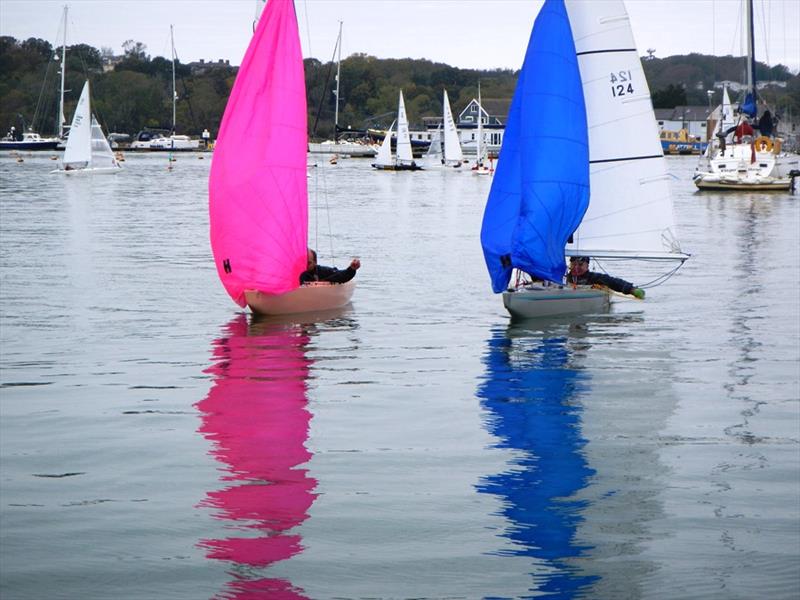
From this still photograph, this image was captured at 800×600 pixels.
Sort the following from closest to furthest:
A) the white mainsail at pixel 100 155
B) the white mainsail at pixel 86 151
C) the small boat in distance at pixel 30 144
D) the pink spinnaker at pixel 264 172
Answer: the pink spinnaker at pixel 264 172
the white mainsail at pixel 86 151
the white mainsail at pixel 100 155
the small boat in distance at pixel 30 144

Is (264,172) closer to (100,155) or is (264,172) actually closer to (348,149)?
(100,155)

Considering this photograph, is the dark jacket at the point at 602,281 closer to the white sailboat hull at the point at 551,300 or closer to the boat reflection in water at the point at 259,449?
the white sailboat hull at the point at 551,300

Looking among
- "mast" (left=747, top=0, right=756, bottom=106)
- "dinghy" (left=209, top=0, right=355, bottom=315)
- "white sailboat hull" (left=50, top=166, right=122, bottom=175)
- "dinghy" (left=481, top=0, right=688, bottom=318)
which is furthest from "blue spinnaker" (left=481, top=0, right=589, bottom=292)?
"white sailboat hull" (left=50, top=166, right=122, bottom=175)

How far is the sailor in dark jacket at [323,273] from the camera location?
21.4 m

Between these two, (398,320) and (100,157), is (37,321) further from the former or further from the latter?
(100,157)

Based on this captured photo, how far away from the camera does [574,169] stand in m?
20.4

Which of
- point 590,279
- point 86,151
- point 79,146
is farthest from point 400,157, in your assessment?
point 590,279

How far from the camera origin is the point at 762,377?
1661 centimetres

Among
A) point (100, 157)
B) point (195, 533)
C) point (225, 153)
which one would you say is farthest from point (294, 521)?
point (100, 157)

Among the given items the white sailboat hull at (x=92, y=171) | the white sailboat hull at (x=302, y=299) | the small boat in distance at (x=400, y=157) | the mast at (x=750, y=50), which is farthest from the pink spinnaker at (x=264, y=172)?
the small boat in distance at (x=400, y=157)

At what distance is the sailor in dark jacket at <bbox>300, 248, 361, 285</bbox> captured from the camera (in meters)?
→ 21.4

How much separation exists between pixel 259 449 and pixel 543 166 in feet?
30.3

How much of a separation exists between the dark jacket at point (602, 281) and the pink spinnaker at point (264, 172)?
4.56 metres

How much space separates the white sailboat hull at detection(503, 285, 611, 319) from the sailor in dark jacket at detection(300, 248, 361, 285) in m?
2.82
